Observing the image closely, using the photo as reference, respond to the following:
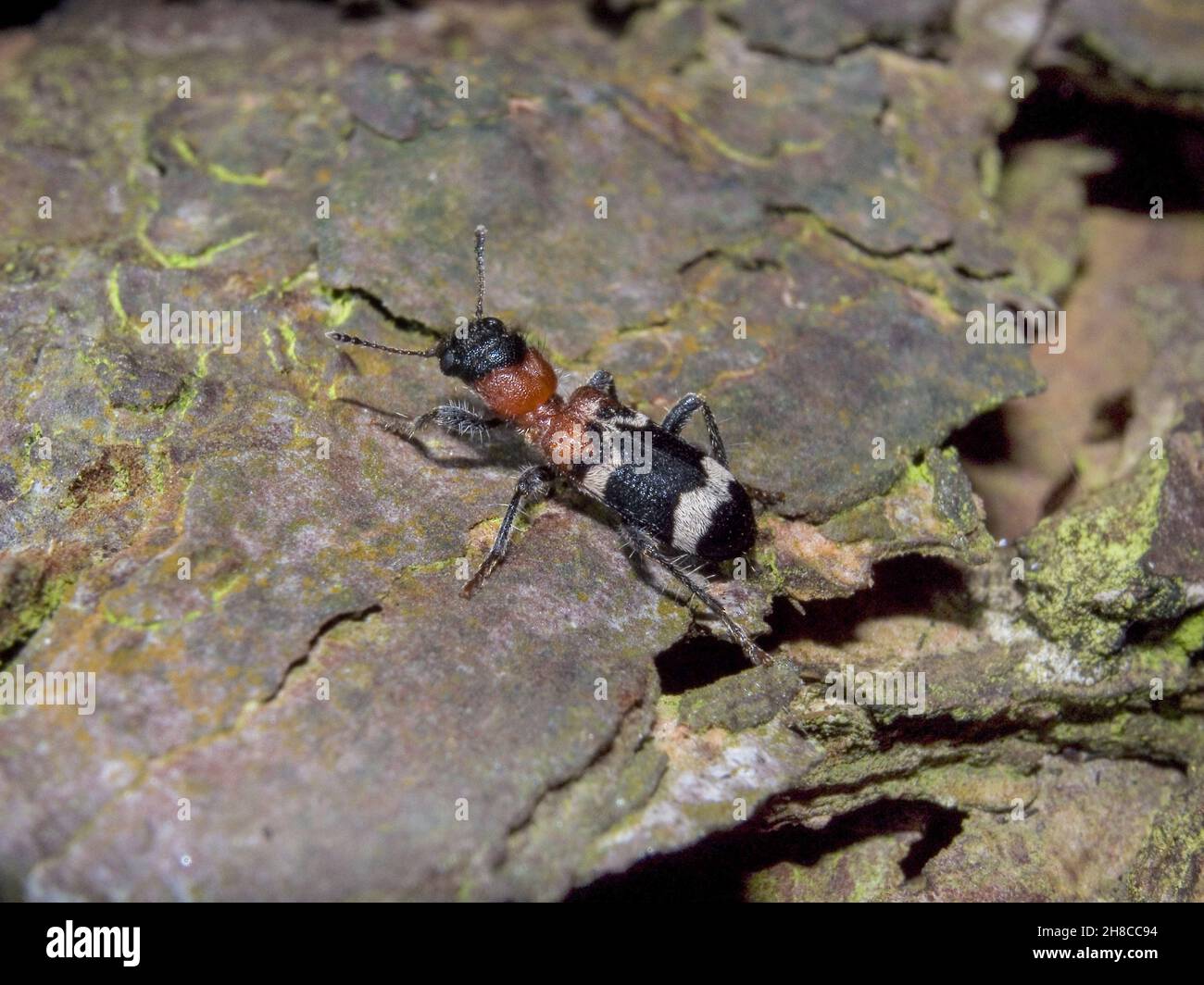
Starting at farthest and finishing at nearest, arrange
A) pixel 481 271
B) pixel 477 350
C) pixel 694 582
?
pixel 481 271 < pixel 477 350 < pixel 694 582

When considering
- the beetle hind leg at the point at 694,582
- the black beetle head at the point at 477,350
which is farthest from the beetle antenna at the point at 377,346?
the beetle hind leg at the point at 694,582

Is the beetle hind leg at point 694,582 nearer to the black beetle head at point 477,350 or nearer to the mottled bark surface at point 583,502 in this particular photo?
the mottled bark surface at point 583,502

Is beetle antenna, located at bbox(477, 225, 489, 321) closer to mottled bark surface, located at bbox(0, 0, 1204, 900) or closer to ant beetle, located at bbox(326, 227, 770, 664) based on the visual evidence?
ant beetle, located at bbox(326, 227, 770, 664)

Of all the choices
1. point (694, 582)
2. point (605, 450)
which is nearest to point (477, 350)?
point (605, 450)

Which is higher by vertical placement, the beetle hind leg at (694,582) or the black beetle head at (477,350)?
the black beetle head at (477,350)

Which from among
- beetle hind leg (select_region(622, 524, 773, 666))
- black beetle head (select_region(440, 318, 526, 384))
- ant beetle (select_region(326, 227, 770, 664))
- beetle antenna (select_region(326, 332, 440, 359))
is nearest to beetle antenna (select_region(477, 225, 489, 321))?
ant beetle (select_region(326, 227, 770, 664))

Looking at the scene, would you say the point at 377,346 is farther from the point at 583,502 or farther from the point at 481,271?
the point at 583,502
